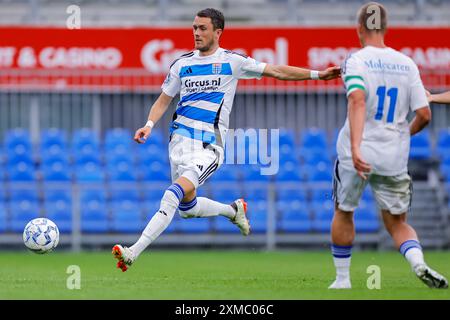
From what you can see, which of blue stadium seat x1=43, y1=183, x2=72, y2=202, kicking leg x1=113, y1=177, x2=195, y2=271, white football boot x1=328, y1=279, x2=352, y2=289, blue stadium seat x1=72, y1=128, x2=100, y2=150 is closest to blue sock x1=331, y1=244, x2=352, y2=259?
white football boot x1=328, y1=279, x2=352, y2=289

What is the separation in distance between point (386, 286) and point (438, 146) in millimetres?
11580

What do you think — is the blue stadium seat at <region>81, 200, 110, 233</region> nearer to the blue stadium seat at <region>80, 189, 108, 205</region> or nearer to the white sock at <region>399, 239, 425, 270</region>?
the blue stadium seat at <region>80, 189, 108, 205</region>

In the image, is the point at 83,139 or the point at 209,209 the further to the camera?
the point at 83,139

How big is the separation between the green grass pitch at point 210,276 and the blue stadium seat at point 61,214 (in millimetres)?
1310

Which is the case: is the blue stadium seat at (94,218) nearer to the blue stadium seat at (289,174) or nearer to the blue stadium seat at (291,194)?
the blue stadium seat at (291,194)

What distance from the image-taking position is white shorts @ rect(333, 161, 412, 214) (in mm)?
8688

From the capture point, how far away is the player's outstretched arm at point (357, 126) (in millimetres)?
8289

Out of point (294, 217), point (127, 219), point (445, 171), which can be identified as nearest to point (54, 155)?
point (127, 219)

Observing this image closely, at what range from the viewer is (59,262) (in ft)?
49.9

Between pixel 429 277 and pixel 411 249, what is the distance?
0.28m

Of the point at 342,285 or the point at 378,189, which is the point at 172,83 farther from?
the point at 342,285

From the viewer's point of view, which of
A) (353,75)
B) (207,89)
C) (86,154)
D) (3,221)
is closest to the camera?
(353,75)

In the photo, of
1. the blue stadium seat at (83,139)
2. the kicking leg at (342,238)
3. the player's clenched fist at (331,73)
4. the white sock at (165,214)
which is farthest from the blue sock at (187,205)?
the blue stadium seat at (83,139)

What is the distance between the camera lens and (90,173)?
19.7m
